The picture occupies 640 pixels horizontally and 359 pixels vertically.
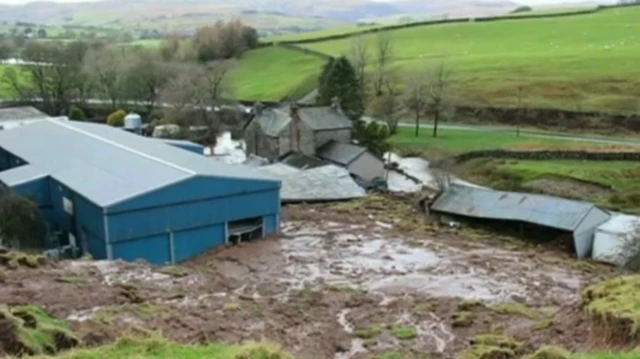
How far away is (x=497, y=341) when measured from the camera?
55.0 ft

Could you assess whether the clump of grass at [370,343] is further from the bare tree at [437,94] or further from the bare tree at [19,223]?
the bare tree at [437,94]

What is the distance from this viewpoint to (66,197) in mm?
33438

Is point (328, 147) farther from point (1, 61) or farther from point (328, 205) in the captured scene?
point (1, 61)

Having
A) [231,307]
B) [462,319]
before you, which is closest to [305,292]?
[231,307]

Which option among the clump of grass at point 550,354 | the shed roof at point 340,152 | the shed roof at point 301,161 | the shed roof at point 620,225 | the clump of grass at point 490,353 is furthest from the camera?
the shed roof at point 340,152

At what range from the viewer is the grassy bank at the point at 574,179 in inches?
1682

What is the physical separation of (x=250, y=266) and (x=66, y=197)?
976 cm

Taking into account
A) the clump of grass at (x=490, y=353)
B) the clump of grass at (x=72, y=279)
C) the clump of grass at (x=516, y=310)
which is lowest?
the clump of grass at (x=516, y=310)

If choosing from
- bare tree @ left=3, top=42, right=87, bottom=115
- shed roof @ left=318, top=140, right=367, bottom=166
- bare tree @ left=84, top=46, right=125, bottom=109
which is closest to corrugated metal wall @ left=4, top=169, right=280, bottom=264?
shed roof @ left=318, top=140, right=367, bottom=166

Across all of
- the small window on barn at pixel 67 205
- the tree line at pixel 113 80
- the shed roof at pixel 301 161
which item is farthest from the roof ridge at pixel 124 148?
the tree line at pixel 113 80

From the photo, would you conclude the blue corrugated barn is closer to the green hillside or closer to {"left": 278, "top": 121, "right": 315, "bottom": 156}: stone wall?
{"left": 278, "top": 121, "right": 315, "bottom": 156}: stone wall

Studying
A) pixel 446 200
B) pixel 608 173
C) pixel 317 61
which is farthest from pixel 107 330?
pixel 317 61

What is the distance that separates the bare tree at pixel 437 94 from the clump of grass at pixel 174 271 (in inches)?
1536

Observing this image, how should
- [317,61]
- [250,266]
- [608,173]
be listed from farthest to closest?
[317,61], [608,173], [250,266]
